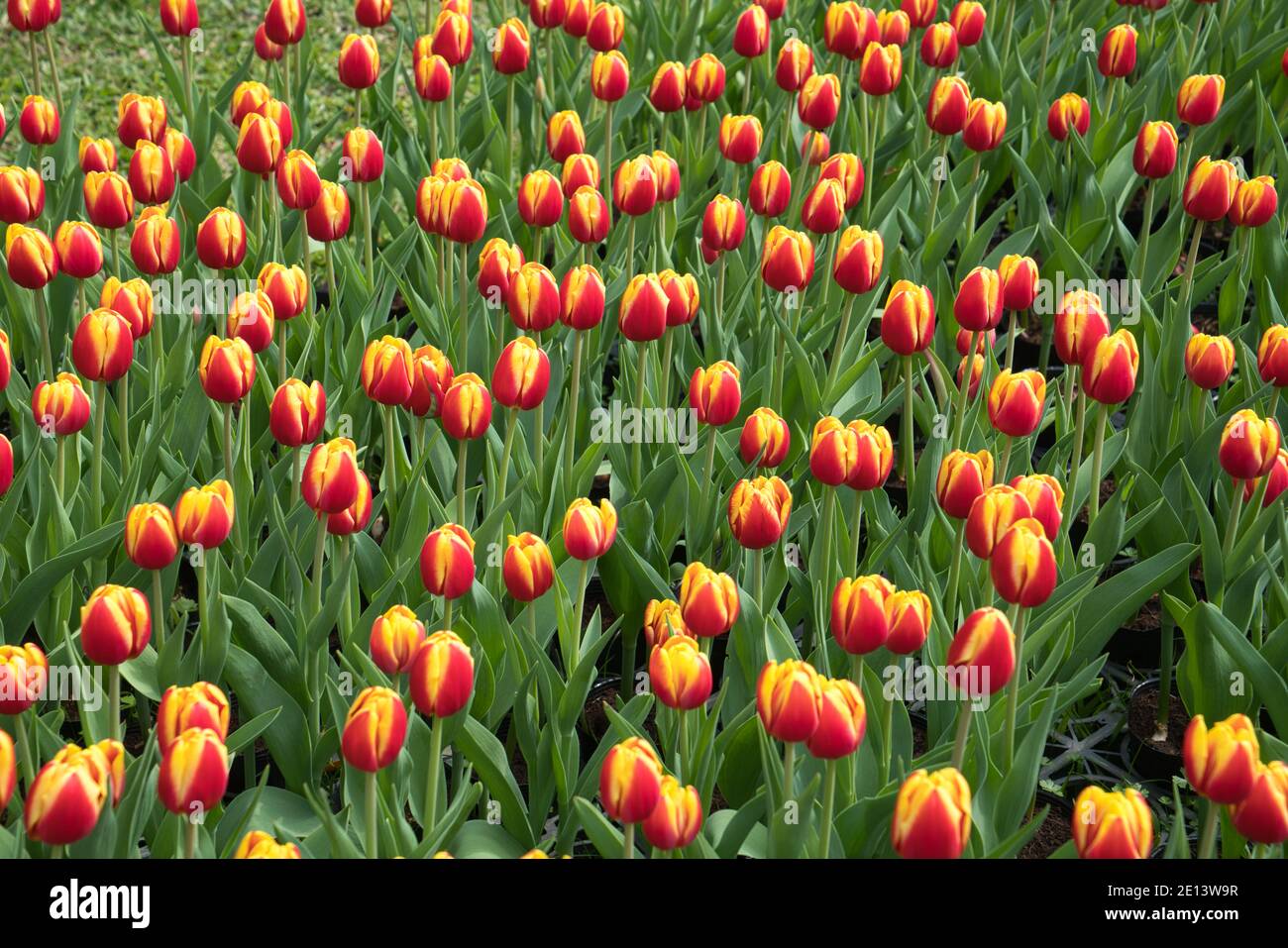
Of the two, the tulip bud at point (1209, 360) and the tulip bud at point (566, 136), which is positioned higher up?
the tulip bud at point (566, 136)

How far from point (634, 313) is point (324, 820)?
3.54 ft

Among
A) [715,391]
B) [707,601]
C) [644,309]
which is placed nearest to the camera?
[707,601]

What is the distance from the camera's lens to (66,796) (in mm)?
1531

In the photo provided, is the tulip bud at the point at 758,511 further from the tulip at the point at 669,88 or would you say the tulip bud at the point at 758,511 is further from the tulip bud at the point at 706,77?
the tulip bud at the point at 706,77

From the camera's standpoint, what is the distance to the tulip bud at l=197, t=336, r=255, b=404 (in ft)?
7.43

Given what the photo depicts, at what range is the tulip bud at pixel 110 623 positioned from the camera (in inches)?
70.2

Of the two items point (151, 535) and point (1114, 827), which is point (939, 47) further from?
point (1114, 827)

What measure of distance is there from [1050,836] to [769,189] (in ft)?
4.44

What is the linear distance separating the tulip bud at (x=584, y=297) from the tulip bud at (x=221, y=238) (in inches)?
25.0

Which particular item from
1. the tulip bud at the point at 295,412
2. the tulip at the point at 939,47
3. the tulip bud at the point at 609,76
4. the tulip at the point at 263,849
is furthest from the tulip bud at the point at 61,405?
the tulip at the point at 939,47

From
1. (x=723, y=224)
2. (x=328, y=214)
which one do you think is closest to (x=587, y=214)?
(x=723, y=224)

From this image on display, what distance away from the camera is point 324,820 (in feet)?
5.66
